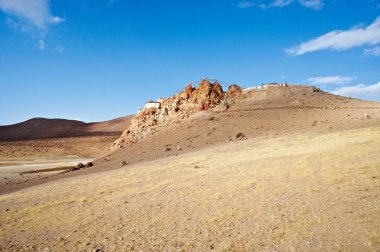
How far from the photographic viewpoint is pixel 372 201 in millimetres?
6418

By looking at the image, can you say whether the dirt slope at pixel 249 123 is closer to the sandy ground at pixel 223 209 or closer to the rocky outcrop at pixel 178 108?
the rocky outcrop at pixel 178 108

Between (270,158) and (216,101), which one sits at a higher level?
(216,101)

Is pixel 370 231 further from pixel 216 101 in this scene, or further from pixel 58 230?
pixel 216 101

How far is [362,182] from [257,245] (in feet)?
12.1

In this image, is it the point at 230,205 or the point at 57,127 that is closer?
the point at 230,205

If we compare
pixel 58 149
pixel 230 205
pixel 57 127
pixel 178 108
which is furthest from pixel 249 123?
pixel 57 127

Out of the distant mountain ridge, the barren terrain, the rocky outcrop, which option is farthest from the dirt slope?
the distant mountain ridge

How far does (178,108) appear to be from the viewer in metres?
23.9

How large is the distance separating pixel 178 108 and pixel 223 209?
17.2 m

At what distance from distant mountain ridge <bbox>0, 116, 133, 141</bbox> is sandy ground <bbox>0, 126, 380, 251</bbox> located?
67.8 m

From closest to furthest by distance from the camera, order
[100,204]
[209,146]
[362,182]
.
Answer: [362,182] < [100,204] < [209,146]

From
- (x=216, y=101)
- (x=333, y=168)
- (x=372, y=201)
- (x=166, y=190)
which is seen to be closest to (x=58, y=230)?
(x=166, y=190)

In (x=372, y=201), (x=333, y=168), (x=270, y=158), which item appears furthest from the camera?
(x=270, y=158)

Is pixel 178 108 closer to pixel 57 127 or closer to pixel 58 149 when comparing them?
pixel 58 149
